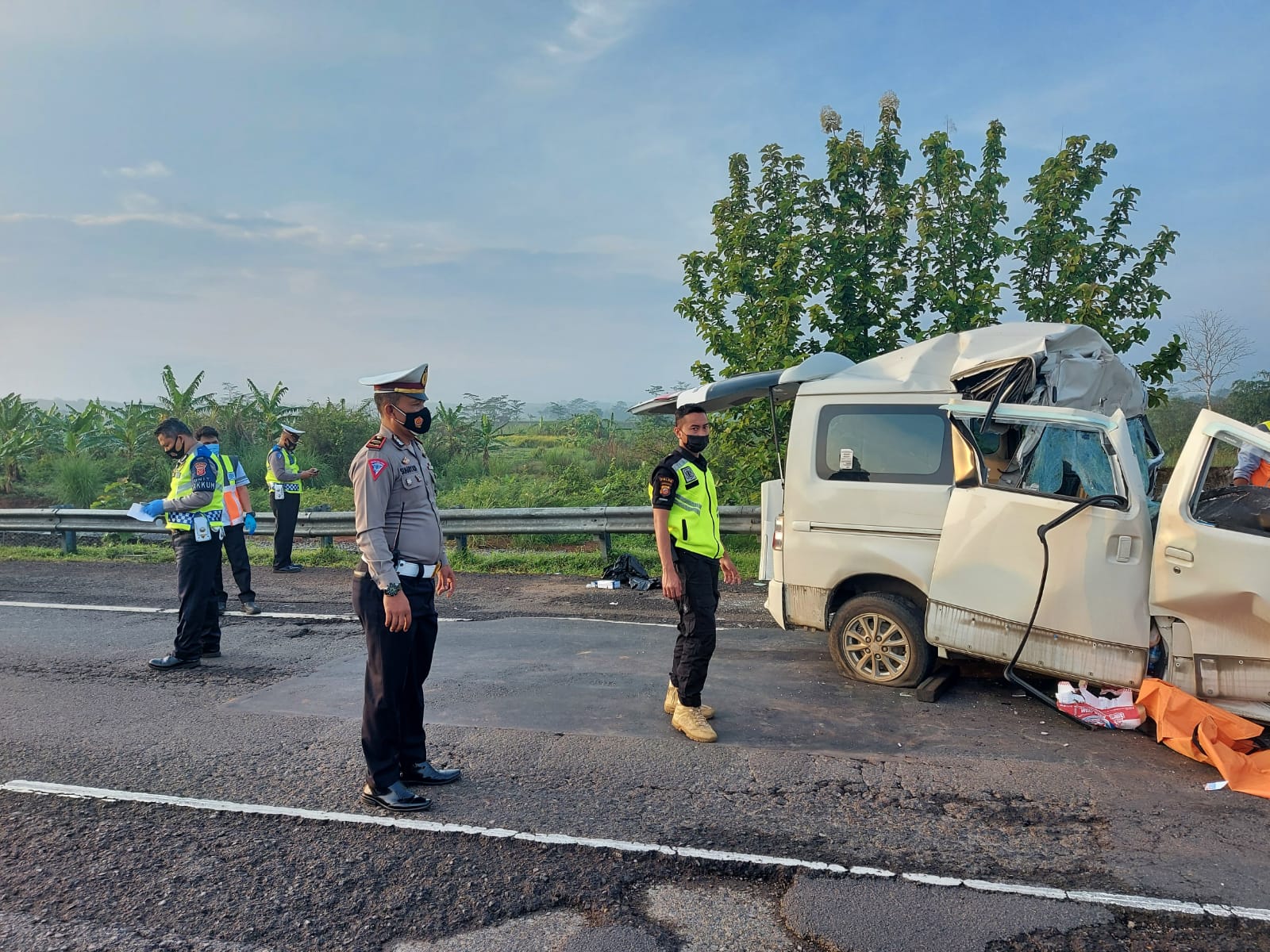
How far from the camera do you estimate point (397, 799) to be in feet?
13.4

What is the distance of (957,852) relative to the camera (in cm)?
365

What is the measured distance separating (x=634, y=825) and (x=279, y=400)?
824 inches

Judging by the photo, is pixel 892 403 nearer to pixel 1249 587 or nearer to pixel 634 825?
pixel 1249 587

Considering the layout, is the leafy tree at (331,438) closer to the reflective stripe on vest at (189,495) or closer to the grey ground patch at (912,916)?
the reflective stripe on vest at (189,495)

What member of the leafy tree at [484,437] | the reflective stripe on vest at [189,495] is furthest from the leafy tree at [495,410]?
the reflective stripe on vest at [189,495]

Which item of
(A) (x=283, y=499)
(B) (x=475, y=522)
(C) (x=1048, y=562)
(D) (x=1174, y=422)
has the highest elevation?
(D) (x=1174, y=422)

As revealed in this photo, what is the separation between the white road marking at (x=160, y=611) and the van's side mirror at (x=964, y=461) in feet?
15.3

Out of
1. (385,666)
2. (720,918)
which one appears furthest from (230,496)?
(720,918)

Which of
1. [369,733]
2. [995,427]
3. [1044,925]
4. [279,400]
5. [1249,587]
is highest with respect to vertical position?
[279,400]

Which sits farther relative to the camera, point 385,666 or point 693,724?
point 693,724

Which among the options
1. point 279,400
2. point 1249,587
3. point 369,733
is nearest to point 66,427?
point 279,400

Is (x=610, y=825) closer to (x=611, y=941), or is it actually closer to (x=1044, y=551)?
(x=611, y=941)

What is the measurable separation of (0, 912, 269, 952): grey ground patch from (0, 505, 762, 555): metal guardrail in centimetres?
762

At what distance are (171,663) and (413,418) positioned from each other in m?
3.69
